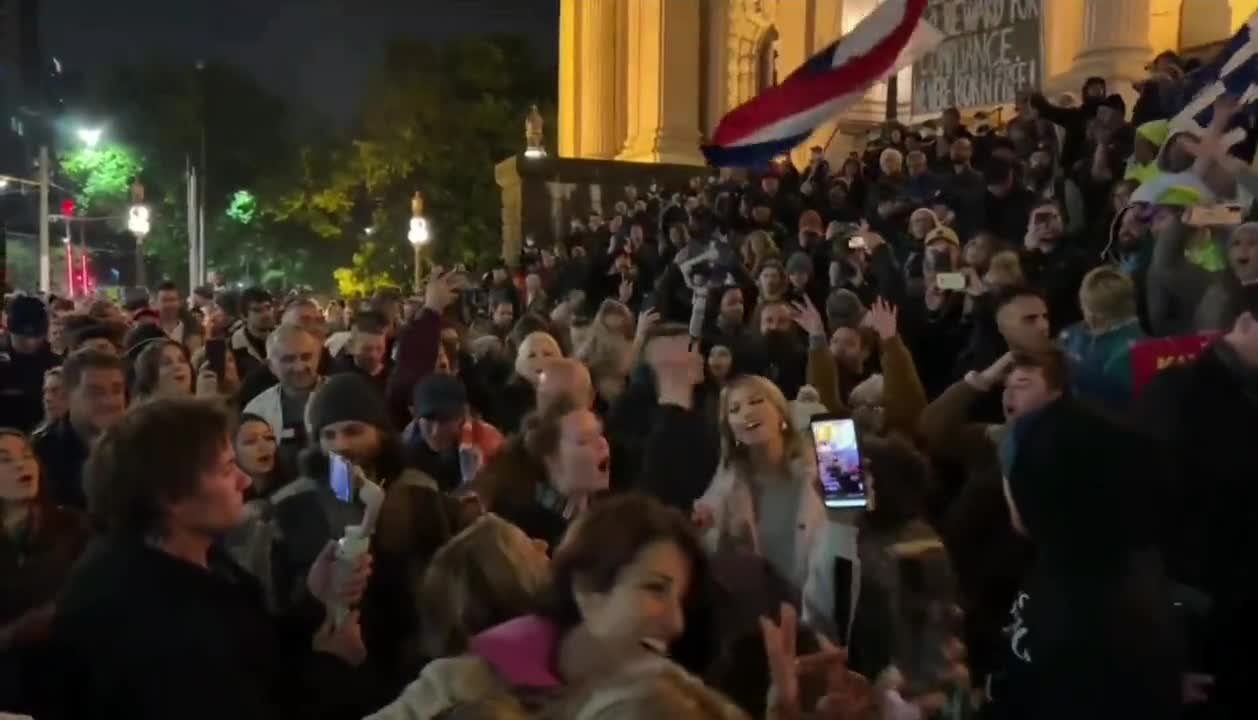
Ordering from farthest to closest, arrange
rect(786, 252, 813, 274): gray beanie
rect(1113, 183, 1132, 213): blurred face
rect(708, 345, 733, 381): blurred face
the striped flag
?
rect(786, 252, 813, 274): gray beanie
rect(1113, 183, 1132, 213): blurred face
the striped flag
rect(708, 345, 733, 381): blurred face

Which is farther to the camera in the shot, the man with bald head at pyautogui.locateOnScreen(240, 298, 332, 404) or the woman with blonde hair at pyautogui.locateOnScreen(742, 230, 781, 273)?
the woman with blonde hair at pyautogui.locateOnScreen(742, 230, 781, 273)

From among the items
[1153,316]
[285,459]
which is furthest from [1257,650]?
[285,459]

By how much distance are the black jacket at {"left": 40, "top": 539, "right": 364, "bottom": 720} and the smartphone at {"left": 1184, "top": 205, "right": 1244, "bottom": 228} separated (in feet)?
18.3

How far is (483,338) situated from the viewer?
31.0ft

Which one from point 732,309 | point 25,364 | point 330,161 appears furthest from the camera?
point 330,161

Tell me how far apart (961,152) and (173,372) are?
25.1 feet

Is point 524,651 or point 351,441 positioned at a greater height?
point 351,441

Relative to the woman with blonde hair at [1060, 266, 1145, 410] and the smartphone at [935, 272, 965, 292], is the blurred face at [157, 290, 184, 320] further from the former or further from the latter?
the woman with blonde hair at [1060, 266, 1145, 410]

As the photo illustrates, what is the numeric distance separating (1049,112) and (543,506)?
8452mm

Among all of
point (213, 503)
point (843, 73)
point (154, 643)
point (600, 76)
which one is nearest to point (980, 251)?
point (843, 73)

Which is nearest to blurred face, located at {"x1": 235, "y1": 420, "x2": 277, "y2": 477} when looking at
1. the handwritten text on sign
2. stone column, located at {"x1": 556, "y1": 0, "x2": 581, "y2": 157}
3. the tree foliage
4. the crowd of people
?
the crowd of people

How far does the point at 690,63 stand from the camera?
31734 mm

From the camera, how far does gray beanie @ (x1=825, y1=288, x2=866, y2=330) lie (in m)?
7.96

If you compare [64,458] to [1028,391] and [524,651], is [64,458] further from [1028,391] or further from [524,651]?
[1028,391]
